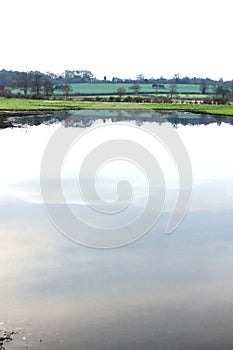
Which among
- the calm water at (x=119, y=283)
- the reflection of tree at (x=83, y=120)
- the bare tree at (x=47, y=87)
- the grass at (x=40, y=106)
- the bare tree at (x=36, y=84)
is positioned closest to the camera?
the calm water at (x=119, y=283)

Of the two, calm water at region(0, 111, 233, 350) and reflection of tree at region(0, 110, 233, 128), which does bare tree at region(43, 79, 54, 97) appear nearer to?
reflection of tree at region(0, 110, 233, 128)

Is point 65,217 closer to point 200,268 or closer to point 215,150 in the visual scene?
point 200,268

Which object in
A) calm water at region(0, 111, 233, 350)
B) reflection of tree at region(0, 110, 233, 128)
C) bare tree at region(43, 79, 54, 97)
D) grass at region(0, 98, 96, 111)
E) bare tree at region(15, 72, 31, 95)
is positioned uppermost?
bare tree at region(15, 72, 31, 95)

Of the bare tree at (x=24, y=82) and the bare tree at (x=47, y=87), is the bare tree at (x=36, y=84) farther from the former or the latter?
the bare tree at (x=47, y=87)

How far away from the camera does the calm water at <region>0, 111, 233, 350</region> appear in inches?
361

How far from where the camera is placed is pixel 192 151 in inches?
1288

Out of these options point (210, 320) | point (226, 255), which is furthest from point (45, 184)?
point (210, 320)

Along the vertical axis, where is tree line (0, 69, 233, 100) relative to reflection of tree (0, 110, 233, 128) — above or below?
above

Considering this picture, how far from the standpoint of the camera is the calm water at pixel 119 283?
30.1 feet

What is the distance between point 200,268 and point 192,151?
68.5ft

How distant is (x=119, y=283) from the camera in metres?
11.5

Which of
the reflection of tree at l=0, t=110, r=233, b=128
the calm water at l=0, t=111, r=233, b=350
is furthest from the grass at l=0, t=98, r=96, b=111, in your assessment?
the calm water at l=0, t=111, r=233, b=350

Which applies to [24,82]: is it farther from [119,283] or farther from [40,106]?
A: [119,283]

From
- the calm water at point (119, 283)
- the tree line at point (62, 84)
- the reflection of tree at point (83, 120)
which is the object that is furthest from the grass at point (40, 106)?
the calm water at point (119, 283)
